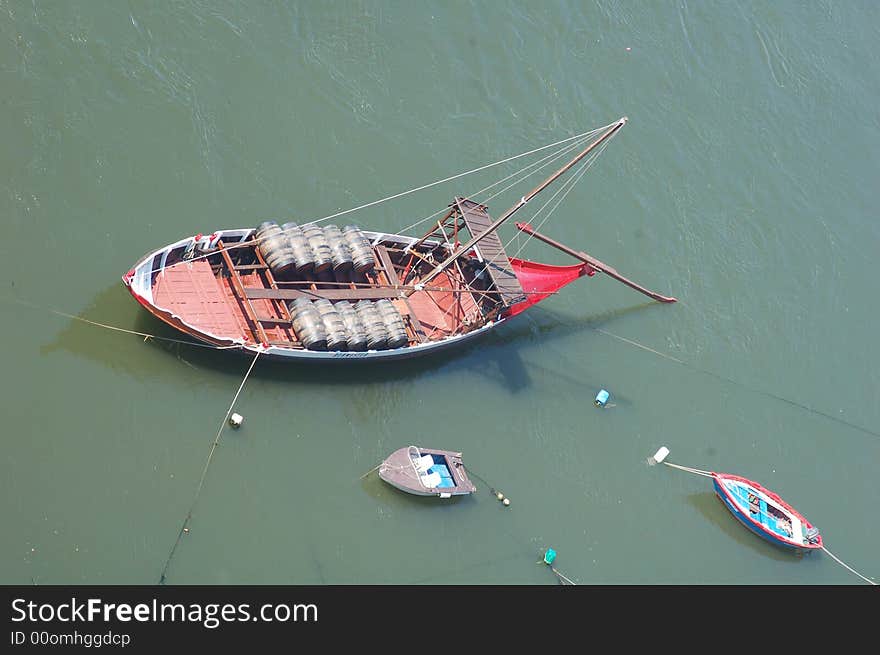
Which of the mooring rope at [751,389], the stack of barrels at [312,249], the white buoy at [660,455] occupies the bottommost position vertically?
the white buoy at [660,455]

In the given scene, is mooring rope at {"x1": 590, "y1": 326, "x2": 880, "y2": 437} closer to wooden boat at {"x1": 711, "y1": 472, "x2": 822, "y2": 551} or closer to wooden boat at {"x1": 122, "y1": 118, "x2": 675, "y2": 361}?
wooden boat at {"x1": 122, "y1": 118, "x2": 675, "y2": 361}

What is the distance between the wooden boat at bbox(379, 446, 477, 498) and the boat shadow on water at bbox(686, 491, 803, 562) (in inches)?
489

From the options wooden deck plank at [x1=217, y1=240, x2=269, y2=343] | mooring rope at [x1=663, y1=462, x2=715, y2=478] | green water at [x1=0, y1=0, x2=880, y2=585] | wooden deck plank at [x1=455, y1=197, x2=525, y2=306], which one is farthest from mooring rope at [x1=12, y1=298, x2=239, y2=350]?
mooring rope at [x1=663, y1=462, x2=715, y2=478]

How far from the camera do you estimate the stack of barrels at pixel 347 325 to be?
4488 centimetres

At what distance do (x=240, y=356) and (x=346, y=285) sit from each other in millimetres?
7122

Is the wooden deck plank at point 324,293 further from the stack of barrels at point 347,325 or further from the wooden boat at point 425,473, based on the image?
the wooden boat at point 425,473

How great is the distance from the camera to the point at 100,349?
143 feet

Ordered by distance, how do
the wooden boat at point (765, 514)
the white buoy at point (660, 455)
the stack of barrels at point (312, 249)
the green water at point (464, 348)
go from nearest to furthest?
1. the green water at point (464, 348)
2. the stack of barrels at point (312, 249)
3. the wooden boat at point (765, 514)
4. the white buoy at point (660, 455)

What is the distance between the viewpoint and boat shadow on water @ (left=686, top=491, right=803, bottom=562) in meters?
48.6

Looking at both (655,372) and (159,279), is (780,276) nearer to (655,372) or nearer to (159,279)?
(655,372)

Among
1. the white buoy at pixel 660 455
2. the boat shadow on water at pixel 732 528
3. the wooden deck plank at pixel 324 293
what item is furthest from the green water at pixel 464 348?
the wooden deck plank at pixel 324 293

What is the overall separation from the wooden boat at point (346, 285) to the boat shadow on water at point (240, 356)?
1056mm

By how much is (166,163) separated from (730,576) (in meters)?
36.4
